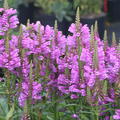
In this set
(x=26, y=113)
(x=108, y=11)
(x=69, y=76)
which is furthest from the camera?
(x=108, y=11)

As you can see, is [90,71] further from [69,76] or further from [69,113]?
[69,113]

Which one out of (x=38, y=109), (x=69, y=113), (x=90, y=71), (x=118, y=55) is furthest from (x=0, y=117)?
(x=118, y=55)

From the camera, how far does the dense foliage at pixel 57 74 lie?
214cm

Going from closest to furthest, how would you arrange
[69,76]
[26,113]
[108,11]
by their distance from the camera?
[26,113]
[69,76]
[108,11]

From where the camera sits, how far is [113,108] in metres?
2.31

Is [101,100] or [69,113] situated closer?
[101,100]

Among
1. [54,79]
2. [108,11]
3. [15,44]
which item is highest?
[108,11]

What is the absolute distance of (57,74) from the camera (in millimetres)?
2322

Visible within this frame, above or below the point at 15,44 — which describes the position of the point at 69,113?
below

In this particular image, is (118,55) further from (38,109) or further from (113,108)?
(38,109)

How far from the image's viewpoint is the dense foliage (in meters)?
2.14

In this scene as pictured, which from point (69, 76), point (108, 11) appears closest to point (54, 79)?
point (69, 76)

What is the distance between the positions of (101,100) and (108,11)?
691 cm

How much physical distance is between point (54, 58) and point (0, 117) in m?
0.40
